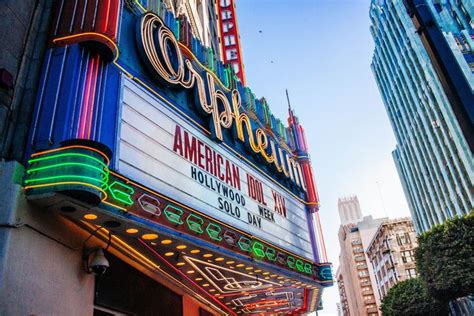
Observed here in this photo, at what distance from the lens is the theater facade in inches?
265

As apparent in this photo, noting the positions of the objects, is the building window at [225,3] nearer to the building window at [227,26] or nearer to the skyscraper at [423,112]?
the building window at [227,26]

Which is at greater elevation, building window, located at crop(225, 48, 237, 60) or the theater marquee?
building window, located at crop(225, 48, 237, 60)

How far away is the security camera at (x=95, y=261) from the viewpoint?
7.84 m

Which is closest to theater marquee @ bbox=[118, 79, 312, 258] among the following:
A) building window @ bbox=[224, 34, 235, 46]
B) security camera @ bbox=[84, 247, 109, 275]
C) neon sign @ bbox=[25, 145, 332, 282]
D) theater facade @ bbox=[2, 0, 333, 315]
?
theater facade @ bbox=[2, 0, 333, 315]

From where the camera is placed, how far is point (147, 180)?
334 inches

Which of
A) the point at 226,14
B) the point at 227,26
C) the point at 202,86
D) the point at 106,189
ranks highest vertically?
the point at 226,14

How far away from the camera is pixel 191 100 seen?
1188 centimetres

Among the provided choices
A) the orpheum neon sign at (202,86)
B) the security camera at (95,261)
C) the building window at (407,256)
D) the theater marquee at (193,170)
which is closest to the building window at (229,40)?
the orpheum neon sign at (202,86)

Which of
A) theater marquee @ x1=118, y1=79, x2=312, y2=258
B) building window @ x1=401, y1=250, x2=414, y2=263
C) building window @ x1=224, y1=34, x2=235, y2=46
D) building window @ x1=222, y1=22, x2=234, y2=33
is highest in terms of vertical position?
building window @ x1=222, y1=22, x2=234, y2=33

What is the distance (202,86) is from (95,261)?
20.8 feet

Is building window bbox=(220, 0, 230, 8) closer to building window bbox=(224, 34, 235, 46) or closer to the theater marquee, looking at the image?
building window bbox=(224, 34, 235, 46)

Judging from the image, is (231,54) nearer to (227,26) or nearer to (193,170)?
(227,26)

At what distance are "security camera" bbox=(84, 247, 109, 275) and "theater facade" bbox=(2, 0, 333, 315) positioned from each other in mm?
54

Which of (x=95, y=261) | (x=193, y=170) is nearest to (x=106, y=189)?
(x=95, y=261)
